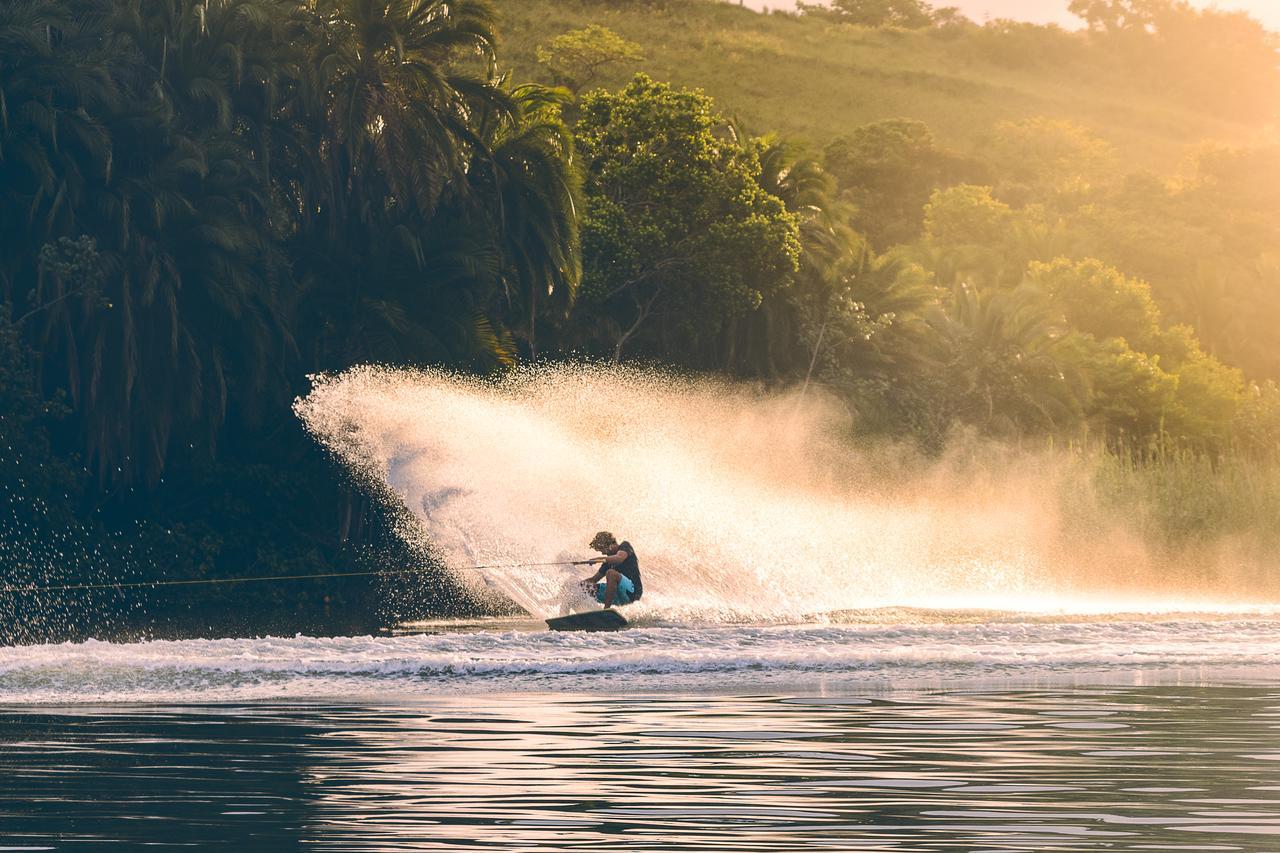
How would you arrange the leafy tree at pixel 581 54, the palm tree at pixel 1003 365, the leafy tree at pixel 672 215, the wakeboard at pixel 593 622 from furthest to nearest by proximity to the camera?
the leafy tree at pixel 581 54 < the palm tree at pixel 1003 365 < the leafy tree at pixel 672 215 < the wakeboard at pixel 593 622

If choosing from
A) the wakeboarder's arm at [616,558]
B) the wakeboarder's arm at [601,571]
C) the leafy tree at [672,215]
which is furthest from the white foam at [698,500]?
the leafy tree at [672,215]

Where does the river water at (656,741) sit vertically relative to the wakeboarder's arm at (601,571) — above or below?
above

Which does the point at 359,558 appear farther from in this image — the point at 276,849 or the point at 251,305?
the point at 276,849

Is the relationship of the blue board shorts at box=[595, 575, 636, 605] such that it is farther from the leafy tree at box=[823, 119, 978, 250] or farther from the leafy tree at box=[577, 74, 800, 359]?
the leafy tree at box=[823, 119, 978, 250]

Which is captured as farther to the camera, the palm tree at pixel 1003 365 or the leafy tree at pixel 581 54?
the leafy tree at pixel 581 54

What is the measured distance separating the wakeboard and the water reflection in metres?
6.73

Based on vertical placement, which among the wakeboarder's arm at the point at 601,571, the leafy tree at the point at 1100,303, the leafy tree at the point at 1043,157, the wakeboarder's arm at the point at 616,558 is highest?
the leafy tree at the point at 1043,157

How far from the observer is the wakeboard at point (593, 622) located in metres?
28.9

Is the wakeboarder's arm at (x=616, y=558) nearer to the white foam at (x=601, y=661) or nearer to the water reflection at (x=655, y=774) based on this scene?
the white foam at (x=601, y=661)

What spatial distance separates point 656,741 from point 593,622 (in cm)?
1113

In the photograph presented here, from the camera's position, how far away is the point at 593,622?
28.9 m

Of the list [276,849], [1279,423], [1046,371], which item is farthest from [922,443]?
[276,849]

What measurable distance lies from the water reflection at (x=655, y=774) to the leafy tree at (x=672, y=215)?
39394mm

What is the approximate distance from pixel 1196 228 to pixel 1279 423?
22.2 meters
